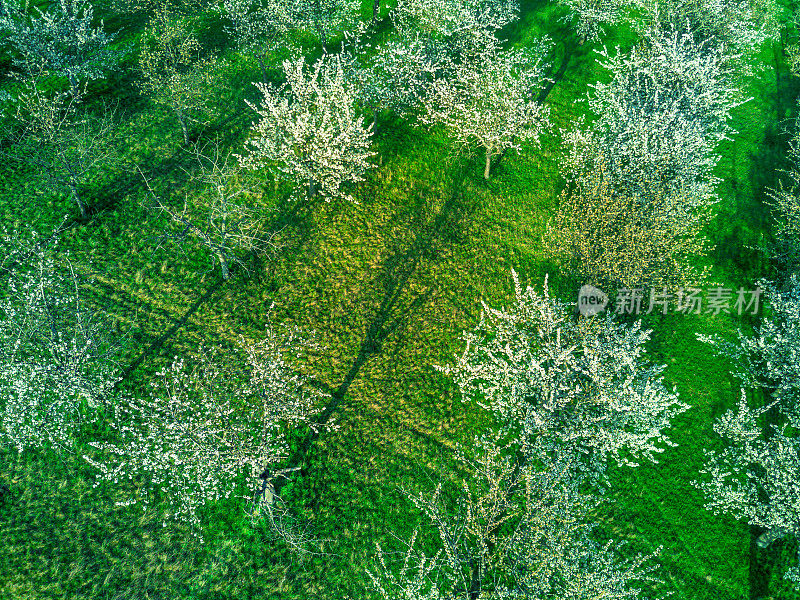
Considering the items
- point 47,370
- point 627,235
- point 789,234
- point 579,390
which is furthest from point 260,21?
point 789,234

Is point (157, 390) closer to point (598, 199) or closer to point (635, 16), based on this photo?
point (598, 199)

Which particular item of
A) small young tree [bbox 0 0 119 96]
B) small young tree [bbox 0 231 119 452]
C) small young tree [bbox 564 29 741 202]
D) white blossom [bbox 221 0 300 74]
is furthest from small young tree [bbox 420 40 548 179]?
small young tree [bbox 0 0 119 96]

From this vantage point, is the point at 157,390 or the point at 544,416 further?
the point at 157,390

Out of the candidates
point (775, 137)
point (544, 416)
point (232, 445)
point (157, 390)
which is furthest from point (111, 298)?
point (775, 137)

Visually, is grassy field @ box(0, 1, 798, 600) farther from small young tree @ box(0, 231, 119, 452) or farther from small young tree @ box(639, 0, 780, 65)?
small young tree @ box(639, 0, 780, 65)

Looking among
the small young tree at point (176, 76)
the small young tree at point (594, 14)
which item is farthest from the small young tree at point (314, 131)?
the small young tree at point (594, 14)
